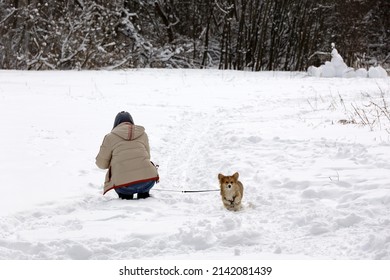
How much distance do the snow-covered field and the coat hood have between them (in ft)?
2.53

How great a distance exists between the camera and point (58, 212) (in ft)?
16.9

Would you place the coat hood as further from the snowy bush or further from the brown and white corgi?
the snowy bush

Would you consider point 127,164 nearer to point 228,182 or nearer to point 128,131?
point 128,131

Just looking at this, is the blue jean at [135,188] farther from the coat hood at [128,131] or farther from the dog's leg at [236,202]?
the dog's leg at [236,202]

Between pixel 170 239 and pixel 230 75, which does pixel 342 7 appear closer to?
pixel 230 75

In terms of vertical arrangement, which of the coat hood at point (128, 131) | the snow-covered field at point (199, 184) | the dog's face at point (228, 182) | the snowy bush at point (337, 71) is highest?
the coat hood at point (128, 131)

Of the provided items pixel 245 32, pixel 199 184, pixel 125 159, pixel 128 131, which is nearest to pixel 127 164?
pixel 125 159

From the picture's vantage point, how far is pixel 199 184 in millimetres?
6461

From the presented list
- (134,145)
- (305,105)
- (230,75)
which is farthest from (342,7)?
(134,145)

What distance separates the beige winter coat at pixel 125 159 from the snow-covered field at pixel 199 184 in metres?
0.27

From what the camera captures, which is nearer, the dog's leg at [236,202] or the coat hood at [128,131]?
the dog's leg at [236,202]

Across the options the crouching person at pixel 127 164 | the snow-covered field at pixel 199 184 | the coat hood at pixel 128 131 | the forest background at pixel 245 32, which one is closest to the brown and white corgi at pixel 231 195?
the snow-covered field at pixel 199 184

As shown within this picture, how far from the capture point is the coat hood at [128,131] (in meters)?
5.84

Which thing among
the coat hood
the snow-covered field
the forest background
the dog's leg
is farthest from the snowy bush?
the dog's leg
